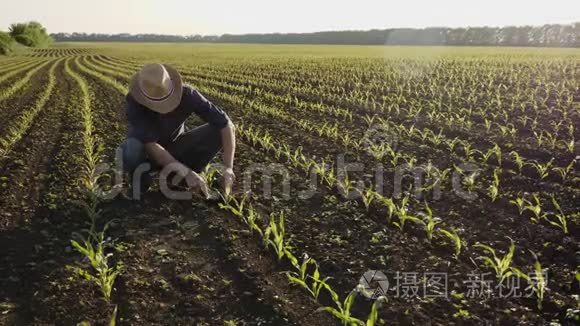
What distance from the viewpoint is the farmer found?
4.46 m

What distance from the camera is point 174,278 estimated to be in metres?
3.70

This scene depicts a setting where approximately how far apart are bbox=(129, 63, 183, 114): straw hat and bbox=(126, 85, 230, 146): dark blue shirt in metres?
0.15

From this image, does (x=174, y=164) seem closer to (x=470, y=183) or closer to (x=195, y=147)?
(x=195, y=147)

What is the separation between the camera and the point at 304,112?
11.6 m

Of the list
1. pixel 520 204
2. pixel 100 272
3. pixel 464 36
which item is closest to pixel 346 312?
pixel 100 272

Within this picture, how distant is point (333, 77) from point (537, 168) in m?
15.0

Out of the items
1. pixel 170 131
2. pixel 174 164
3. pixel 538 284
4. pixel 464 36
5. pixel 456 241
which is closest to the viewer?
pixel 538 284

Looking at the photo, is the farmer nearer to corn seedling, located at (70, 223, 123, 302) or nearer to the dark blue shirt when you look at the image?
the dark blue shirt

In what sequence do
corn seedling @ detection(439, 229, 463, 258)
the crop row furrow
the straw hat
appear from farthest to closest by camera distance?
the crop row furrow → the straw hat → corn seedling @ detection(439, 229, 463, 258)

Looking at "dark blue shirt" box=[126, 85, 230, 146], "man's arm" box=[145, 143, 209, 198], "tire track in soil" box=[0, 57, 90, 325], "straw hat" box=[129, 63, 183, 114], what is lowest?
"tire track in soil" box=[0, 57, 90, 325]

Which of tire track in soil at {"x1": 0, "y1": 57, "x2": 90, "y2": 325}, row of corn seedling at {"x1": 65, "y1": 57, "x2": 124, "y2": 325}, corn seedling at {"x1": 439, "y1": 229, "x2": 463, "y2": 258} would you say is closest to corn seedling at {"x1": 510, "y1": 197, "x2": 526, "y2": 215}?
corn seedling at {"x1": 439, "y1": 229, "x2": 463, "y2": 258}

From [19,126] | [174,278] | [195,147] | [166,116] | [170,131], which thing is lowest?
[174,278]

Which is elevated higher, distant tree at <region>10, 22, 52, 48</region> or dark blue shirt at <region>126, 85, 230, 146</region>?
distant tree at <region>10, 22, 52, 48</region>

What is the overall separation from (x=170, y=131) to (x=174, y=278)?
6.55 ft
